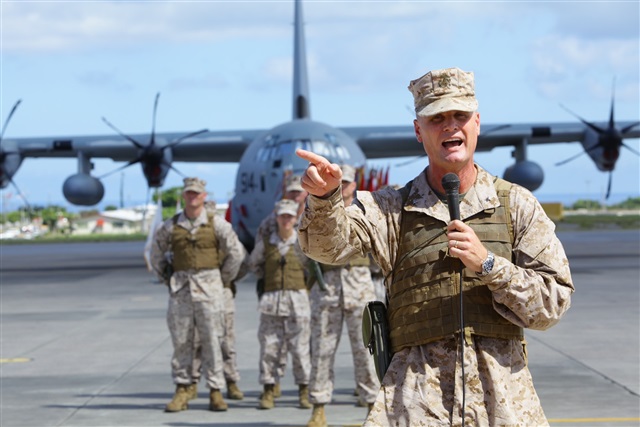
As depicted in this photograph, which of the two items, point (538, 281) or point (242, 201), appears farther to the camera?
point (242, 201)

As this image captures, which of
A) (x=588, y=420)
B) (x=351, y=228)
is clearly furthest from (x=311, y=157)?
(x=588, y=420)

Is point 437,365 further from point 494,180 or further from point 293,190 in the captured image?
point 293,190

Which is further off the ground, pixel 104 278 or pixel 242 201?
pixel 242 201

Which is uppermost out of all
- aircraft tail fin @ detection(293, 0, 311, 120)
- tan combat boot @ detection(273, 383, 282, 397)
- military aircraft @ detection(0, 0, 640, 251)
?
aircraft tail fin @ detection(293, 0, 311, 120)

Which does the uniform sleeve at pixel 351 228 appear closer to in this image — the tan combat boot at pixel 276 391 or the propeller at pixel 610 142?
the tan combat boot at pixel 276 391

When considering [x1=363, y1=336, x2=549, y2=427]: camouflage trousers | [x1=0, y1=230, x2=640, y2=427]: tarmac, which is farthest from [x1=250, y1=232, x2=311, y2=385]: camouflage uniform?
[x1=363, y1=336, x2=549, y2=427]: camouflage trousers

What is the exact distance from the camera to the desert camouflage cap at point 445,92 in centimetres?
364

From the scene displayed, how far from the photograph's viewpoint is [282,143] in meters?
20.3

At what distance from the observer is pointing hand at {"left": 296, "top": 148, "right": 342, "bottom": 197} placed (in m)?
3.44

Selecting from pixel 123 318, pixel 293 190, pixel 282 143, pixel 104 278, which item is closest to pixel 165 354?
pixel 293 190

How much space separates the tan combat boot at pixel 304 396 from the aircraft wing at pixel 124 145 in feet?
68.0

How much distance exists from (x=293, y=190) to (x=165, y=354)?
317cm

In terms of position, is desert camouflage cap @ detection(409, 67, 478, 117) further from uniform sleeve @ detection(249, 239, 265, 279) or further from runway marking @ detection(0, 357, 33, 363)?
runway marking @ detection(0, 357, 33, 363)

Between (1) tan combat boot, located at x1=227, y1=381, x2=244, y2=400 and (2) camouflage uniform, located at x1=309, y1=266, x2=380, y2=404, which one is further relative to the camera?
(1) tan combat boot, located at x1=227, y1=381, x2=244, y2=400
